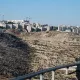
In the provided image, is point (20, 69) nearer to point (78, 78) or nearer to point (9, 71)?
point (9, 71)

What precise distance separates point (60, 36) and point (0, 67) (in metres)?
35.4

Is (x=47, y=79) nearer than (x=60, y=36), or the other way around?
(x=47, y=79)

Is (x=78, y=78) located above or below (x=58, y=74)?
above

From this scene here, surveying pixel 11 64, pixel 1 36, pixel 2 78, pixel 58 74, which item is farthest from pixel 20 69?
pixel 1 36

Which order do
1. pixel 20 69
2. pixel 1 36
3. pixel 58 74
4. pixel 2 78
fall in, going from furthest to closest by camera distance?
pixel 1 36, pixel 20 69, pixel 58 74, pixel 2 78

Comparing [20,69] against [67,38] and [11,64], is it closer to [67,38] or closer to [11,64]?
[11,64]

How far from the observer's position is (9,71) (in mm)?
15492

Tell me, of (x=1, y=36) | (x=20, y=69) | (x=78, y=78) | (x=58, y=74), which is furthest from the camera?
(x=1, y=36)

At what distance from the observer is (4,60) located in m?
18.3

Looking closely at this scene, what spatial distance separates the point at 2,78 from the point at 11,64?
429cm

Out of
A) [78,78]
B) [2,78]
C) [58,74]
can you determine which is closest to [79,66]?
[78,78]

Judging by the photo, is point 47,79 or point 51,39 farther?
point 51,39

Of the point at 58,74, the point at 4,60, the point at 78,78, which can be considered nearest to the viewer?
the point at 78,78

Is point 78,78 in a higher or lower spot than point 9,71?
higher
